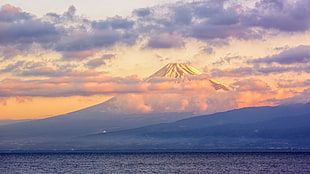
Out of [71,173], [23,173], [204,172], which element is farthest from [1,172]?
[204,172]

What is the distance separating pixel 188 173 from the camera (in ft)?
409

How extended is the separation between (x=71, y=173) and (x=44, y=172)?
372 inches

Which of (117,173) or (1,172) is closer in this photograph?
(117,173)

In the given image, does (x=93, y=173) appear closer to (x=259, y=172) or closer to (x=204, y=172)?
(x=204, y=172)

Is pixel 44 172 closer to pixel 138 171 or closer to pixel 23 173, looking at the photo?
pixel 23 173

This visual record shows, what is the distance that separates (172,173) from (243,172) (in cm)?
1632

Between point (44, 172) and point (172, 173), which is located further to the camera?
point (44, 172)

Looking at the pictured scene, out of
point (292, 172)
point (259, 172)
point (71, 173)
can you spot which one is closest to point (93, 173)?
point (71, 173)

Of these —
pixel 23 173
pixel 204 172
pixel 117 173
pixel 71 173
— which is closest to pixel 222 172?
pixel 204 172

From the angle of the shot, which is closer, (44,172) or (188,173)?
(188,173)

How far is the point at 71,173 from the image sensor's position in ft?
419

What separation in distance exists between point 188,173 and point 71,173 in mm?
27249

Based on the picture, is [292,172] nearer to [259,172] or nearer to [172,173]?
[259,172]

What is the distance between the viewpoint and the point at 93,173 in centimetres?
12750
